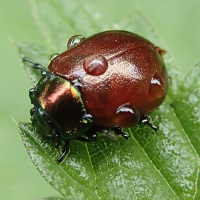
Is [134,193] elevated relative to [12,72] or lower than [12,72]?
lower

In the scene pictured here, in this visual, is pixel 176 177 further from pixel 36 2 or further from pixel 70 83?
pixel 36 2

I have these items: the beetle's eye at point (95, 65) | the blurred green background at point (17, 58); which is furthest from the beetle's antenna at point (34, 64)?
the blurred green background at point (17, 58)

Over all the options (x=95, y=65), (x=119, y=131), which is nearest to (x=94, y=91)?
(x=95, y=65)

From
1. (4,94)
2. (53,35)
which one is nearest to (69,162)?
(53,35)

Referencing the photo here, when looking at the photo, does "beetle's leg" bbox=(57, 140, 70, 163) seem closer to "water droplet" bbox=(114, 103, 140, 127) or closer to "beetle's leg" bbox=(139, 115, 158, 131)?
"water droplet" bbox=(114, 103, 140, 127)

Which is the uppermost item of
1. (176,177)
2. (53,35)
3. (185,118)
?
(53,35)

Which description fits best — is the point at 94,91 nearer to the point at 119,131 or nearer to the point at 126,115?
the point at 126,115

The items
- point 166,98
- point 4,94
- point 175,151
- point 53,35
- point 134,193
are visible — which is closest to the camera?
point 134,193
